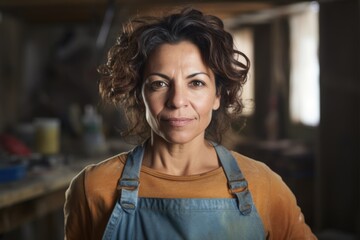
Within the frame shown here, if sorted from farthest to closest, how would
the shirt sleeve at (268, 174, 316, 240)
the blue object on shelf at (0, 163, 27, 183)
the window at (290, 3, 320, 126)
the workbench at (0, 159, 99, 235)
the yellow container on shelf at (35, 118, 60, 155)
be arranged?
1. the window at (290, 3, 320, 126)
2. the yellow container on shelf at (35, 118, 60, 155)
3. the blue object on shelf at (0, 163, 27, 183)
4. the workbench at (0, 159, 99, 235)
5. the shirt sleeve at (268, 174, 316, 240)

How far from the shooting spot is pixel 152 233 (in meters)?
1.41

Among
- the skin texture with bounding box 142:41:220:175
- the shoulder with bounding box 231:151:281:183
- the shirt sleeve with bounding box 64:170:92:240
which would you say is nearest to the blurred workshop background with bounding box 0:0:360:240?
the shirt sleeve with bounding box 64:170:92:240

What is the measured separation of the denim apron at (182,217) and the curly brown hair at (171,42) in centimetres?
26

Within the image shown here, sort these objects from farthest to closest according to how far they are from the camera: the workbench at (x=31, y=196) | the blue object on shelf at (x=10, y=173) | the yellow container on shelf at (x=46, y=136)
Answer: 1. the yellow container on shelf at (x=46, y=136)
2. the blue object on shelf at (x=10, y=173)
3. the workbench at (x=31, y=196)

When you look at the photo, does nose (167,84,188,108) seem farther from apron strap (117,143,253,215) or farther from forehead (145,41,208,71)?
apron strap (117,143,253,215)

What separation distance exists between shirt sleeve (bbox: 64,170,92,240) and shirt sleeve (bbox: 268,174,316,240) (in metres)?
0.51

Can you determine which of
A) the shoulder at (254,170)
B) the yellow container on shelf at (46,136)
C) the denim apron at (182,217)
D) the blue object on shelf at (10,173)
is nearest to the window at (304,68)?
the yellow container on shelf at (46,136)

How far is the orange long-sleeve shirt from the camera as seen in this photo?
1447 mm

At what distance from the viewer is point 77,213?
1507mm

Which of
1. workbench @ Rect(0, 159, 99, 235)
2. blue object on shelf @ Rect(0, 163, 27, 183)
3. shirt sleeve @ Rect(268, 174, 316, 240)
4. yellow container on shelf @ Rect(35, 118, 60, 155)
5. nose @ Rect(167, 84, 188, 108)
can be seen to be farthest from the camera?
yellow container on shelf @ Rect(35, 118, 60, 155)

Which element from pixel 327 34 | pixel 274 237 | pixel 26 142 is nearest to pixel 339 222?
pixel 327 34

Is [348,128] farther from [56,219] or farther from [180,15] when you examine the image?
[180,15]

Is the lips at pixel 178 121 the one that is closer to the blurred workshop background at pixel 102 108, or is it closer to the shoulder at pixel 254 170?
the shoulder at pixel 254 170

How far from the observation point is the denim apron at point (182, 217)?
1.41m
